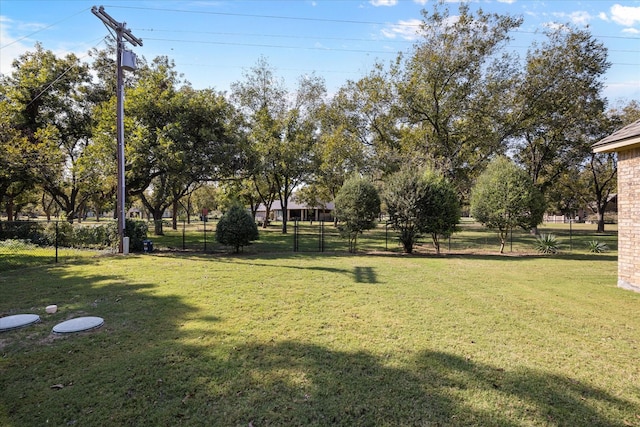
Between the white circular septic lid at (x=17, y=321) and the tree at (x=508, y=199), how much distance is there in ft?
49.8

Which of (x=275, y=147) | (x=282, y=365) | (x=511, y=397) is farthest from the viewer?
(x=275, y=147)

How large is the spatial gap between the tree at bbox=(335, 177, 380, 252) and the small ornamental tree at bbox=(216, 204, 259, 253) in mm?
3903

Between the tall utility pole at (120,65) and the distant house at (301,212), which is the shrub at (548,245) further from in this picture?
the distant house at (301,212)

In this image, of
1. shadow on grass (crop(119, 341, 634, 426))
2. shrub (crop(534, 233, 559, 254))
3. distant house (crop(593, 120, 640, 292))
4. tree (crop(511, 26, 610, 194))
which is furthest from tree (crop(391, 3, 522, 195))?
shadow on grass (crop(119, 341, 634, 426))

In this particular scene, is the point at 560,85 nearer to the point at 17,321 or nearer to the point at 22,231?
the point at 17,321

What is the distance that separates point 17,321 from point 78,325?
103 cm

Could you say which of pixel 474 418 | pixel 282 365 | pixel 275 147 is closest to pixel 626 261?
pixel 474 418

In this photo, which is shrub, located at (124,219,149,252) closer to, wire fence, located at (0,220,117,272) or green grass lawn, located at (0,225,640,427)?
wire fence, located at (0,220,117,272)

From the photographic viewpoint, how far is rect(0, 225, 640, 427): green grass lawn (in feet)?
9.09

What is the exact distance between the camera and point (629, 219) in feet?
24.2

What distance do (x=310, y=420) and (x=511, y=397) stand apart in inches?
75.4

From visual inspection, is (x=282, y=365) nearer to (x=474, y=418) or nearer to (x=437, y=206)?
(x=474, y=418)

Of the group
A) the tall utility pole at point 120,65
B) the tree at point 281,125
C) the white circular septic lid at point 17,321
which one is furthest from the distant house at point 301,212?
the white circular septic lid at point 17,321

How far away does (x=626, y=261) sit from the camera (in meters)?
7.51
